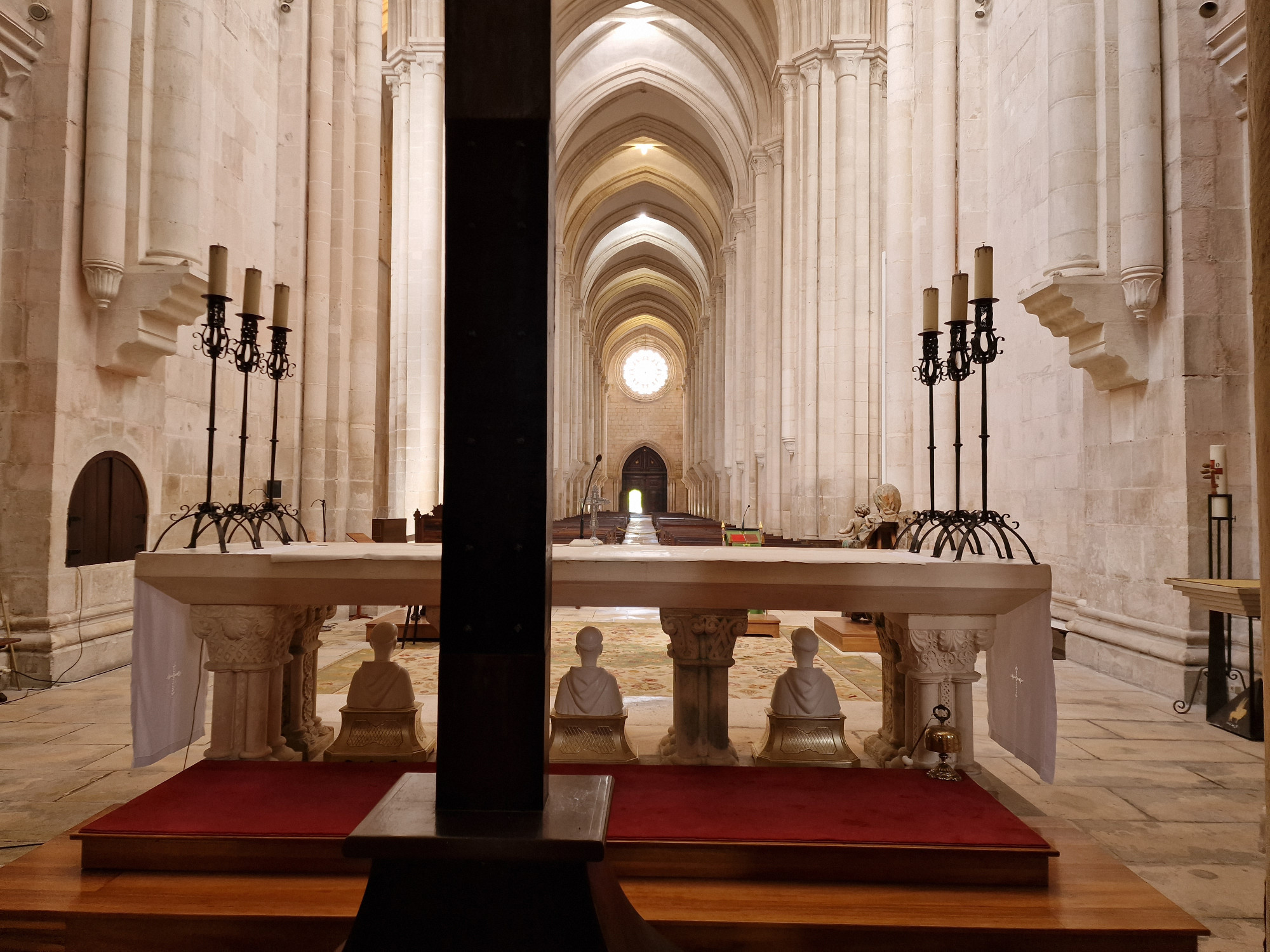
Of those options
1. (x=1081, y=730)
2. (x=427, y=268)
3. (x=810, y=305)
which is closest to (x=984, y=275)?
(x=1081, y=730)

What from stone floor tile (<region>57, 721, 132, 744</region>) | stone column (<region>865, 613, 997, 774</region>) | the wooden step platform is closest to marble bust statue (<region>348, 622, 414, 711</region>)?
the wooden step platform

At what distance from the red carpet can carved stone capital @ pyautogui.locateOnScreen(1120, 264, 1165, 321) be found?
4267mm

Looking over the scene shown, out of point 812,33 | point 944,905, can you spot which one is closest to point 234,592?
point 944,905

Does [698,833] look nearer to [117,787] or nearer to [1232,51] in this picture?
[117,787]

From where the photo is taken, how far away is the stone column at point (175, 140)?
6715mm

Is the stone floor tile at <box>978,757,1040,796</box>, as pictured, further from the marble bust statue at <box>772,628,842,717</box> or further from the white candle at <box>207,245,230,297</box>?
the white candle at <box>207,245,230,297</box>

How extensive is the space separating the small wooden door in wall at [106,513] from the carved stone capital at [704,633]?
4881mm

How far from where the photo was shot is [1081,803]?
3762 millimetres

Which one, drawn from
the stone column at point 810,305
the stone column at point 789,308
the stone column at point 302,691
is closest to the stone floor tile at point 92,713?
the stone column at point 302,691

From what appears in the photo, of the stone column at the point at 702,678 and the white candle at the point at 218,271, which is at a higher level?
the white candle at the point at 218,271

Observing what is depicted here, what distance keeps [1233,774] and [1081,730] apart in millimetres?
874

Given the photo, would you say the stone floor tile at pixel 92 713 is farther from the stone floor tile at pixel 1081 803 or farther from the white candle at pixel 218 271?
the stone floor tile at pixel 1081 803

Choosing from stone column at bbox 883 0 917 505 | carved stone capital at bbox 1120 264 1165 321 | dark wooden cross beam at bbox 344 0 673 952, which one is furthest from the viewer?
stone column at bbox 883 0 917 505

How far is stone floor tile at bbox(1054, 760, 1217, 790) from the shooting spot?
13.2 ft
